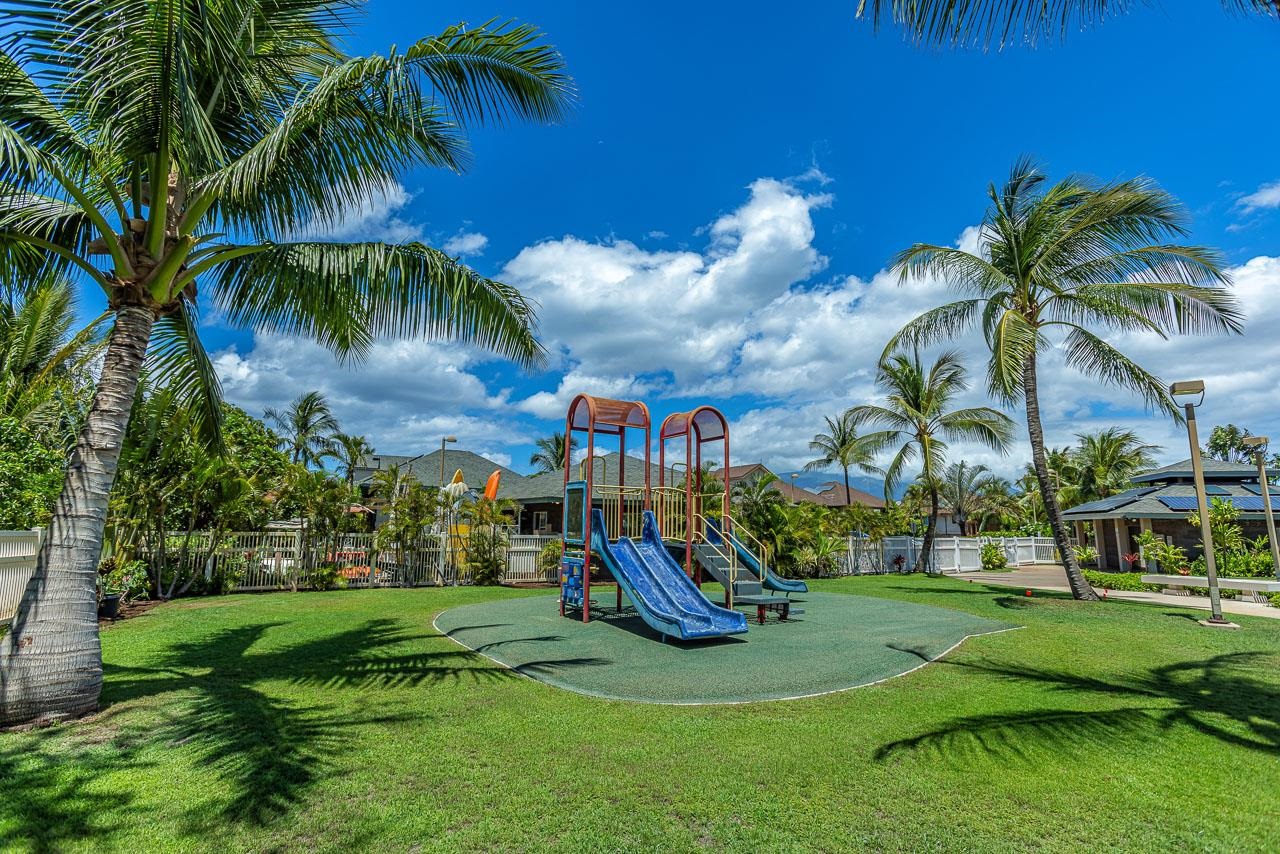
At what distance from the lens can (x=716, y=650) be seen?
8.39 metres

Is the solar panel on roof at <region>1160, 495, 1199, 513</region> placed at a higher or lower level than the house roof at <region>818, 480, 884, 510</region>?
lower

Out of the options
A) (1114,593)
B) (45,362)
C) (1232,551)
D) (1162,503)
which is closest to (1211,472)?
(1162,503)

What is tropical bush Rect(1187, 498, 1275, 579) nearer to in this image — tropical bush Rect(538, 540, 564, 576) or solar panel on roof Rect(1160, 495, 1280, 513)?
solar panel on roof Rect(1160, 495, 1280, 513)

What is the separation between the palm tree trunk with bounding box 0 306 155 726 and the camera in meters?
4.79

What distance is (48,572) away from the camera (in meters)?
4.98

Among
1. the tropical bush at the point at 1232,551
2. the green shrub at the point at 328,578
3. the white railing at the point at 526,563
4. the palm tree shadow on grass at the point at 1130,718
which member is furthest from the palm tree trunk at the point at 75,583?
the tropical bush at the point at 1232,551

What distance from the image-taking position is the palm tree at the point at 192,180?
4.88 metres

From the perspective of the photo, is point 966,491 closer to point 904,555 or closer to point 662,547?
point 904,555

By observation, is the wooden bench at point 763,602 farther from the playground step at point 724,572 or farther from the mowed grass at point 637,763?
the mowed grass at point 637,763

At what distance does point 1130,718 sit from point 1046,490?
32.4ft

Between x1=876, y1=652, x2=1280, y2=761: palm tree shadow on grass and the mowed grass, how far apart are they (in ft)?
0.09

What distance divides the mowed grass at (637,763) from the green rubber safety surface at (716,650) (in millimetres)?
437

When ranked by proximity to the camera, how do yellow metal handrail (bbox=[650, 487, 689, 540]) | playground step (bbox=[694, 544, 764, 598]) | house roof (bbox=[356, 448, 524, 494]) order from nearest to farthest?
1. playground step (bbox=[694, 544, 764, 598])
2. yellow metal handrail (bbox=[650, 487, 689, 540])
3. house roof (bbox=[356, 448, 524, 494])

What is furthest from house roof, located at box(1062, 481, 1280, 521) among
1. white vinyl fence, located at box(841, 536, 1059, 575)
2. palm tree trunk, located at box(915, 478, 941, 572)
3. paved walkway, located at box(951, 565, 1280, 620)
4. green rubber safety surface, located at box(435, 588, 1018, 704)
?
green rubber safety surface, located at box(435, 588, 1018, 704)
